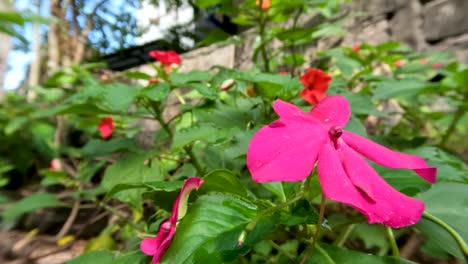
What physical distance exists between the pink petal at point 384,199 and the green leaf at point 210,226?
0.11 metres

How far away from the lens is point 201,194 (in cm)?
34

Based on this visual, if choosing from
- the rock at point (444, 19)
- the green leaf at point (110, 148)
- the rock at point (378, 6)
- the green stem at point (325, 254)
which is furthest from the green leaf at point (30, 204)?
the rock at point (444, 19)

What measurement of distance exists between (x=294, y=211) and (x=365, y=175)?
0.30 feet

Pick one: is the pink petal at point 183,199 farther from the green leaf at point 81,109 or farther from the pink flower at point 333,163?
the green leaf at point 81,109

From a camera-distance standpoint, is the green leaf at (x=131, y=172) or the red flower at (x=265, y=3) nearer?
the green leaf at (x=131, y=172)

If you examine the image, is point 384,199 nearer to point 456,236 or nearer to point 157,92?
point 456,236

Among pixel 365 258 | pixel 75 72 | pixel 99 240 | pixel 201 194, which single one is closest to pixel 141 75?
pixel 201 194

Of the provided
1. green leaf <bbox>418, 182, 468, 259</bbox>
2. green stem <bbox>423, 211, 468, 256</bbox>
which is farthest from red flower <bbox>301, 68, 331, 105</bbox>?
green stem <bbox>423, 211, 468, 256</bbox>

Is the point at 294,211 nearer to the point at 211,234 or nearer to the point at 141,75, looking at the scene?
the point at 211,234

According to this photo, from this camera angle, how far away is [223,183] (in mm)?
329

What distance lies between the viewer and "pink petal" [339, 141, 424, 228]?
0.79 feet

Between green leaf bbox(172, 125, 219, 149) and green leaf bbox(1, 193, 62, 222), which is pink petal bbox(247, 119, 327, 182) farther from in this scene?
green leaf bbox(1, 193, 62, 222)

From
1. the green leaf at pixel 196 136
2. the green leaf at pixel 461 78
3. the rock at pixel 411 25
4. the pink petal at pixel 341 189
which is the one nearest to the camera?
the pink petal at pixel 341 189

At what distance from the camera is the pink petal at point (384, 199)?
0.79 ft
